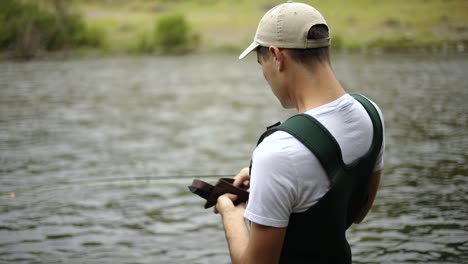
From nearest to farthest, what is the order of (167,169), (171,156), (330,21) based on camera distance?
1. (167,169)
2. (171,156)
3. (330,21)

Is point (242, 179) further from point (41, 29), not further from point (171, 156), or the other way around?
point (41, 29)

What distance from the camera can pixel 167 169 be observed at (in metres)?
12.9

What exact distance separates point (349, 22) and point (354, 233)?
68640mm

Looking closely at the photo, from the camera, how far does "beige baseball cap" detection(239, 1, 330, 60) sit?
3043 mm

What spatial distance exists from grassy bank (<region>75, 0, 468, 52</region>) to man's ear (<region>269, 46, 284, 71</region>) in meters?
52.3

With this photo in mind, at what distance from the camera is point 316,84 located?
10.2 ft

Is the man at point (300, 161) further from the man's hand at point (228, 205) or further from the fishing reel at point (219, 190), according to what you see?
the fishing reel at point (219, 190)

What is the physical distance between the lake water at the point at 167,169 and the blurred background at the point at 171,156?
0.11 ft

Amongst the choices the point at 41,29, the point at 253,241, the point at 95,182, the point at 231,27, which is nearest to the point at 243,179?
the point at 253,241

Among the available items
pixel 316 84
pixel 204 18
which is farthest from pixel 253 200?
pixel 204 18

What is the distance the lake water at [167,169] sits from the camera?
763cm

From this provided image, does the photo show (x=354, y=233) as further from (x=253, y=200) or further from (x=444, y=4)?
(x=444, y=4)

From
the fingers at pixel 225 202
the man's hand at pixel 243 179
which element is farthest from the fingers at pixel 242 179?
the fingers at pixel 225 202

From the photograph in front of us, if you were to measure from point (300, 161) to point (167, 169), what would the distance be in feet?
33.1
